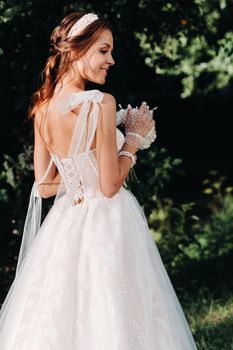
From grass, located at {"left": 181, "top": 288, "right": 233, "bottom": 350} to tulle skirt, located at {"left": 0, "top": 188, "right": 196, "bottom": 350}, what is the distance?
5.39 ft

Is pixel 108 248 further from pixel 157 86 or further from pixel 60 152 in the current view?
pixel 157 86

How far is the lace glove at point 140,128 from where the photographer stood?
3.36 metres

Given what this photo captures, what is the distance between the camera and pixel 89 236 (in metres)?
3.27

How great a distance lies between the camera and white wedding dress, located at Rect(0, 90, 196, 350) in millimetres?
3154

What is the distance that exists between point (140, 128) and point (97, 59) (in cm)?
37

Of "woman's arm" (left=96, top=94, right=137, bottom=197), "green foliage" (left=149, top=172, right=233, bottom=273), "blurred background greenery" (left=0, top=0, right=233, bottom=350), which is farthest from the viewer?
"green foliage" (left=149, top=172, right=233, bottom=273)

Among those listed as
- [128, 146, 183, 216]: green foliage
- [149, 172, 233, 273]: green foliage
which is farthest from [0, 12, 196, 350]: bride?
[149, 172, 233, 273]: green foliage

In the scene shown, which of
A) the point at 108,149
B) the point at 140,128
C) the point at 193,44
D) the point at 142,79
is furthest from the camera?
the point at 142,79

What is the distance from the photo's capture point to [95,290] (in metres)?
3.19

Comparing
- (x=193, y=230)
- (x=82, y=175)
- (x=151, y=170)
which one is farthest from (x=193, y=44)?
(x=82, y=175)

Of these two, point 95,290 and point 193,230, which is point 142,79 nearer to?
point 193,230

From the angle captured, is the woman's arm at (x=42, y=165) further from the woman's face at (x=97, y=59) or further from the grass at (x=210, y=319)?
the grass at (x=210, y=319)

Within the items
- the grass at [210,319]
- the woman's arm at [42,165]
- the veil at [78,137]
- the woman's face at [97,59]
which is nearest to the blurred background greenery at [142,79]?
the grass at [210,319]

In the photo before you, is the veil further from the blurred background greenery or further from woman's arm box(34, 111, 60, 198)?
the blurred background greenery
